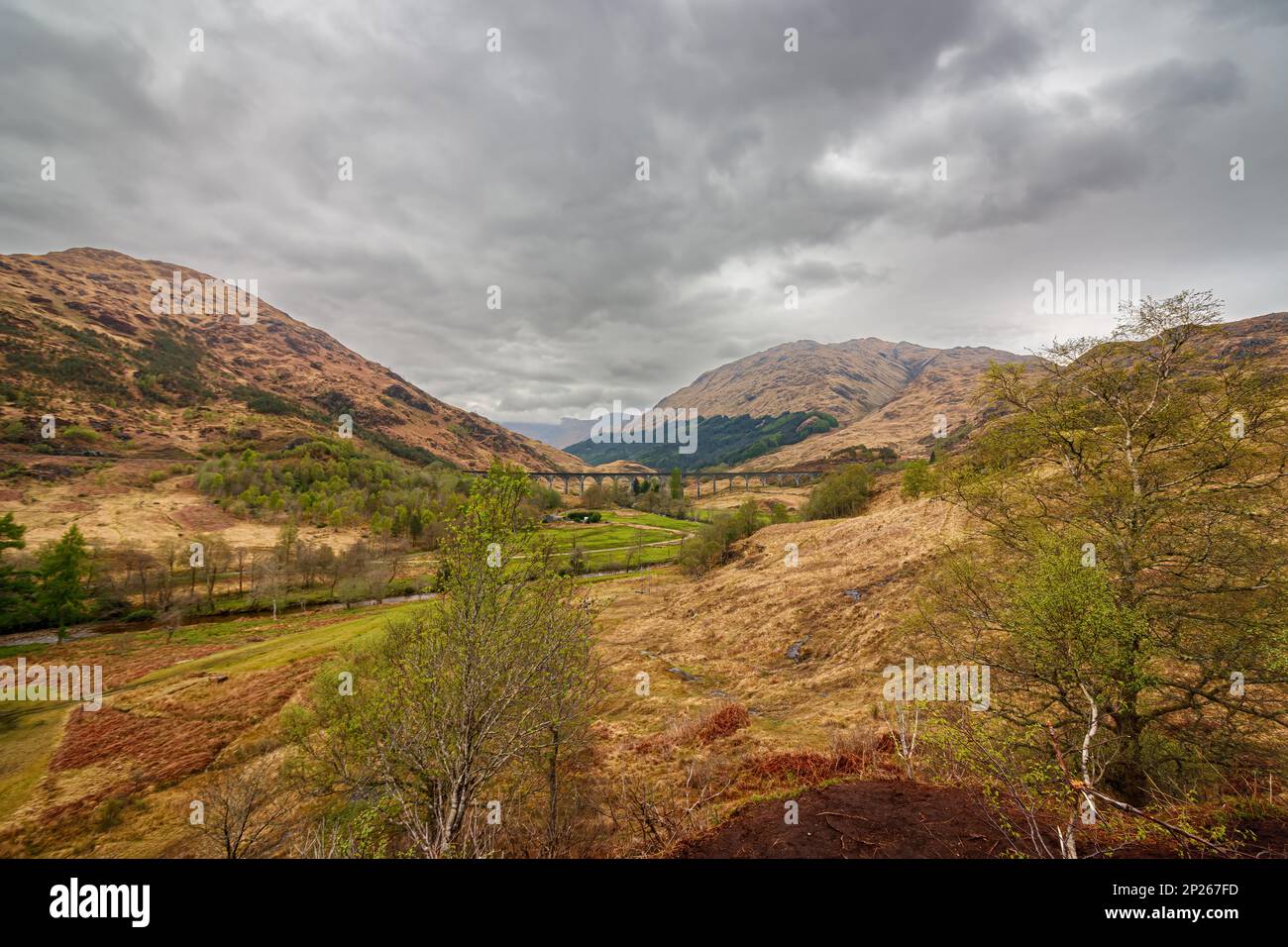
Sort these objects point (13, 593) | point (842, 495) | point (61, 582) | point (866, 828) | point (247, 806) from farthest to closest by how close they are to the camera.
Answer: point (842, 495)
point (13, 593)
point (61, 582)
point (247, 806)
point (866, 828)

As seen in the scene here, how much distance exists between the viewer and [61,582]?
56125 millimetres

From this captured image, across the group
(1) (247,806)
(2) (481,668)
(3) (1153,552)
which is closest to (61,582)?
(1) (247,806)

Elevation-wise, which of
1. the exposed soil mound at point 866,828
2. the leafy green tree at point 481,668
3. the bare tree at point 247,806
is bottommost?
the bare tree at point 247,806

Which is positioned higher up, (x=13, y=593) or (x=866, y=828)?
(x=866, y=828)

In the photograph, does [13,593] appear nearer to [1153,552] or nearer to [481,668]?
[481,668]

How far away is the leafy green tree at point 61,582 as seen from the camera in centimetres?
5567

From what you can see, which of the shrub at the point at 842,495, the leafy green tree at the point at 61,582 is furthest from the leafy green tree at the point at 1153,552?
the leafy green tree at the point at 61,582

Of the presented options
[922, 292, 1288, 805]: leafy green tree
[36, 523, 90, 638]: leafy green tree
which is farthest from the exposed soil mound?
[36, 523, 90, 638]: leafy green tree

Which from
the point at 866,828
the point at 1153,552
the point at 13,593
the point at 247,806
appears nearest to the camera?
the point at 866,828

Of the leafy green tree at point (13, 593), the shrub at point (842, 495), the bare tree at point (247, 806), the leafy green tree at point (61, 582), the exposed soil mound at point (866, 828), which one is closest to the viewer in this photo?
the exposed soil mound at point (866, 828)

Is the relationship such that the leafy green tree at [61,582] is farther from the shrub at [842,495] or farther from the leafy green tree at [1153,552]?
the shrub at [842,495]

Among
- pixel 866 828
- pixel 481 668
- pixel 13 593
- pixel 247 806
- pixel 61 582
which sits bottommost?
pixel 13 593
